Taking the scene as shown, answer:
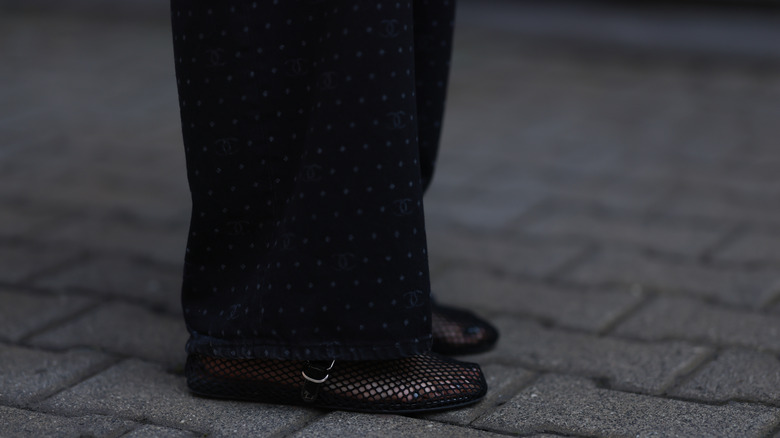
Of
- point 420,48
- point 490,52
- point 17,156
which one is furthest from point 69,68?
point 420,48

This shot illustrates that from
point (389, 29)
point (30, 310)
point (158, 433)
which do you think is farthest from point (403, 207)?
point (30, 310)

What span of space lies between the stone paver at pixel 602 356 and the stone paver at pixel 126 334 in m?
0.56

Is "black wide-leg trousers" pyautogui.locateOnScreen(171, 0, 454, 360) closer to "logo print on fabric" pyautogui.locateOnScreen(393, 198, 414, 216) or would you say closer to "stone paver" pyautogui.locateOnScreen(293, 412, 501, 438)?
"logo print on fabric" pyautogui.locateOnScreen(393, 198, 414, 216)

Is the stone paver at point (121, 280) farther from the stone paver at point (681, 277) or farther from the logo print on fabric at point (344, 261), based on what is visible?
the stone paver at point (681, 277)

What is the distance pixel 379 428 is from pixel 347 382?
0.09 meters

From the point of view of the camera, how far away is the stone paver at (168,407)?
1405 millimetres

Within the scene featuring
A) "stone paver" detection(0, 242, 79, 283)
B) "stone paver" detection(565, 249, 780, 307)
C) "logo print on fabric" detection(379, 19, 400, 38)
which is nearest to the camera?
"logo print on fabric" detection(379, 19, 400, 38)

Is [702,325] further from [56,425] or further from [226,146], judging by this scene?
[56,425]

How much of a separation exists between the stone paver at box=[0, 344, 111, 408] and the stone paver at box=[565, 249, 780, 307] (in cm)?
103

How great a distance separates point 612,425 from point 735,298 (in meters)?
0.71

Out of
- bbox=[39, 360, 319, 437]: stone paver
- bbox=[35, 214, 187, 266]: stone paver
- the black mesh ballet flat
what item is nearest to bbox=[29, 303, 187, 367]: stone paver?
bbox=[39, 360, 319, 437]: stone paver

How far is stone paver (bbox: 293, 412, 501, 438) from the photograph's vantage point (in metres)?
1.37

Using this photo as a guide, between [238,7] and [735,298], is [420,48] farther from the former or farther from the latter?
[735,298]

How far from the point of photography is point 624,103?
3725mm
